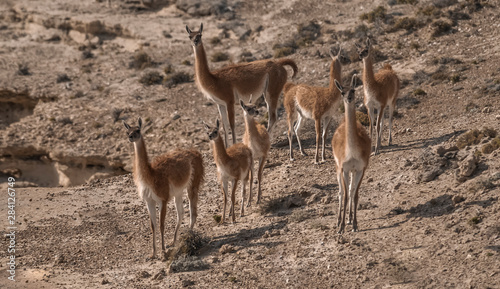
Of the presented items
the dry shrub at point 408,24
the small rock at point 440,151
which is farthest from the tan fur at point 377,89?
the dry shrub at point 408,24

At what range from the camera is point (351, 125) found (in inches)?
483

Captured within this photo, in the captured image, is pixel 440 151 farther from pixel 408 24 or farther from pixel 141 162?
pixel 408 24

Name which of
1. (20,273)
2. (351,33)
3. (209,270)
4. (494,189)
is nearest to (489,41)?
(351,33)

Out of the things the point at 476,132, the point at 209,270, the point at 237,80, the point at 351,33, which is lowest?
the point at 209,270

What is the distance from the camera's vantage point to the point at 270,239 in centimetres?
1346

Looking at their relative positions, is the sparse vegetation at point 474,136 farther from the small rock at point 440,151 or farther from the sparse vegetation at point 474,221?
the sparse vegetation at point 474,221

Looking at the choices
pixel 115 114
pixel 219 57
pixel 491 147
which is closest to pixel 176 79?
pixel 219 57

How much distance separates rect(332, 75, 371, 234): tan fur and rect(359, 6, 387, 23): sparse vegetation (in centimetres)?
1397

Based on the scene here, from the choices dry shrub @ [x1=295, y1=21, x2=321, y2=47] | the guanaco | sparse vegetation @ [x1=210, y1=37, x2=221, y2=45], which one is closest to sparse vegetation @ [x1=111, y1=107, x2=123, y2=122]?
sparse vegetation @ [x1=210, y1=37, x2=221, y2=45]

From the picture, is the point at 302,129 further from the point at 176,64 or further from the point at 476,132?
the point at 176,64

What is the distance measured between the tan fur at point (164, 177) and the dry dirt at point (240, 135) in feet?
2.74

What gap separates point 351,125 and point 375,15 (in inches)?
597

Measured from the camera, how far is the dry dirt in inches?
481

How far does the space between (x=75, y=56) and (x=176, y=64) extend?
16.9 ft
